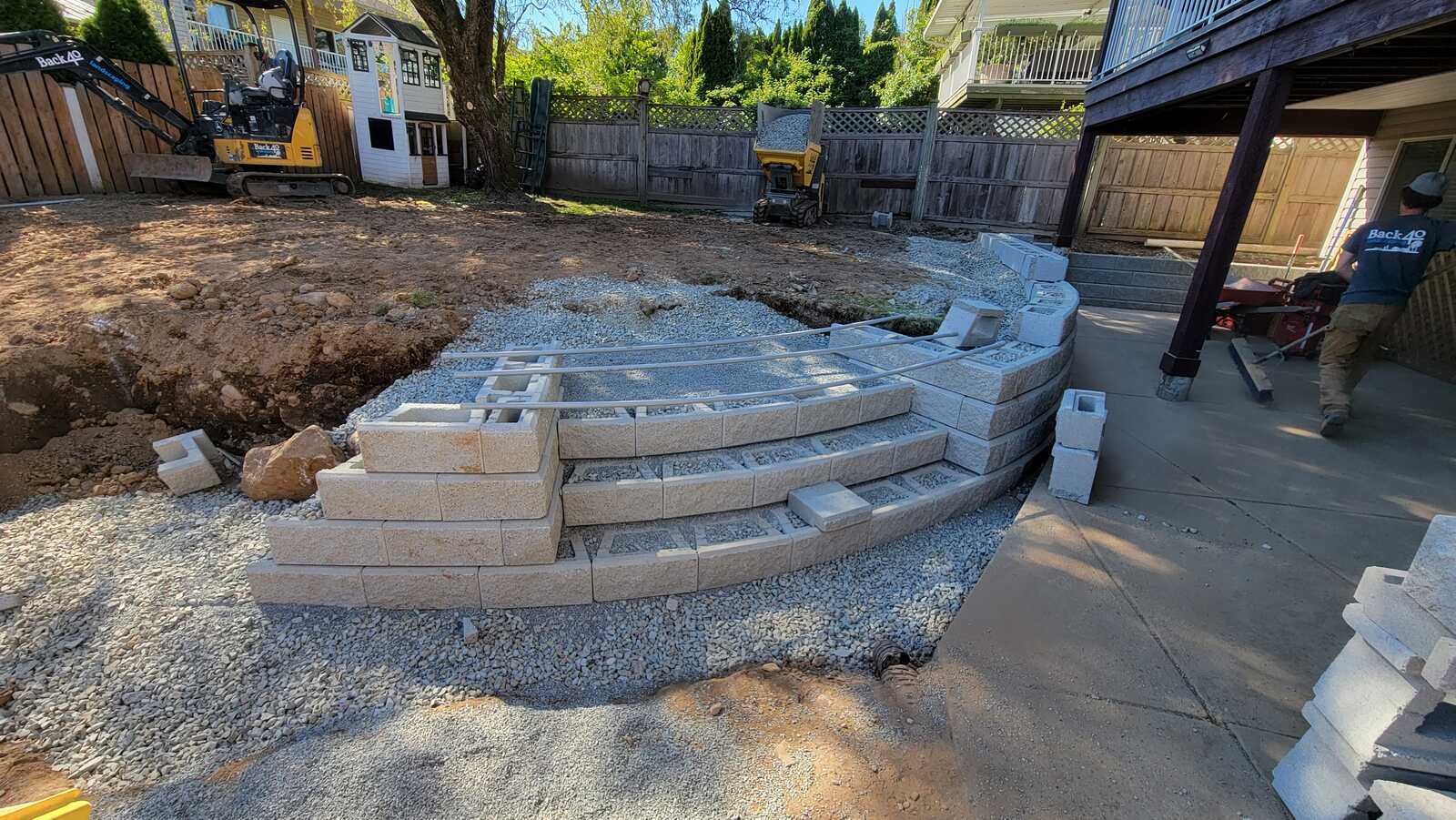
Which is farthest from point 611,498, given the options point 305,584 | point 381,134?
point 381,134

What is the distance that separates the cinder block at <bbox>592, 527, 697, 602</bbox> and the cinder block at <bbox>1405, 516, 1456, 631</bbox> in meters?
2.47

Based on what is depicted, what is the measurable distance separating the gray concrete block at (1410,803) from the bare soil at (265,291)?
4.51m

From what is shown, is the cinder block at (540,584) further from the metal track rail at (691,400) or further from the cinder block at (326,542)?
the metal track rail at (691,400)

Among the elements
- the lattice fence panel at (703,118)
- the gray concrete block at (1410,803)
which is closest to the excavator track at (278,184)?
the lattice fence panel at (703,118)

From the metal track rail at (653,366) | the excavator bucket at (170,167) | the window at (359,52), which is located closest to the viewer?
the metal track rail at (653,366)

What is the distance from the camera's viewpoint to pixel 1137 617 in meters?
2.72

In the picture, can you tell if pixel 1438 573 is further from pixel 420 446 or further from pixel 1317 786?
pixel 420 446

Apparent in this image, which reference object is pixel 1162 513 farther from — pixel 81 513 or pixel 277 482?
pixel 81 513

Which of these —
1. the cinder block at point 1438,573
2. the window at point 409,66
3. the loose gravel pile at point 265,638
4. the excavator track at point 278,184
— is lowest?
the loose gravel pile at point 265,638

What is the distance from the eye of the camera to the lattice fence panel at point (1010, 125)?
11.4 m

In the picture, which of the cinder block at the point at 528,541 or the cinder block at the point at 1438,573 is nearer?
the cinder block at the point at 1438,573

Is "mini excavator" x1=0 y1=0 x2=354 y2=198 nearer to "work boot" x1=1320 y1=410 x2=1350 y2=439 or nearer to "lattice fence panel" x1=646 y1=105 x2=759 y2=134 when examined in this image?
"lattice fence panel" x1=646 y1=105 x2=759 y2=134

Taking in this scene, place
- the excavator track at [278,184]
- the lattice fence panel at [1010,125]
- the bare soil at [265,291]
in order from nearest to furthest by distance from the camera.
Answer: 1. the bare soil at [265,291]
2. the excavator track at [278,184]
3. the lattice fence panel at [1010,125]

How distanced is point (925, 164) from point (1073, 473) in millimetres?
10038
